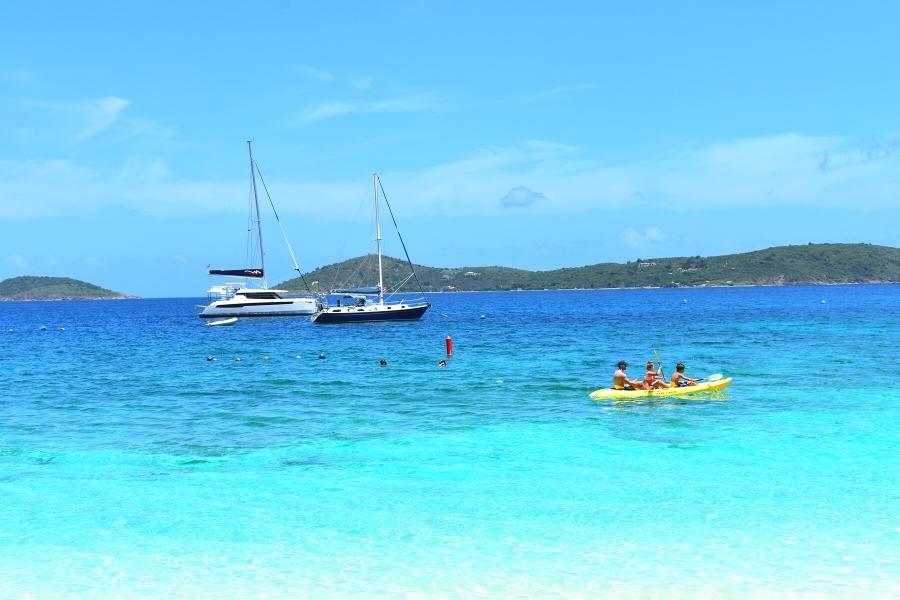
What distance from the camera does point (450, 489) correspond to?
51.8 ft

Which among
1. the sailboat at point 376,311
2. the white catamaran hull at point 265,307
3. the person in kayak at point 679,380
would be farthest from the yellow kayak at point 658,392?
the white catamaran hull at point 265,307

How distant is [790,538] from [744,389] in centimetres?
1767

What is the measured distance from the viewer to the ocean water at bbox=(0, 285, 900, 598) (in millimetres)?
11336

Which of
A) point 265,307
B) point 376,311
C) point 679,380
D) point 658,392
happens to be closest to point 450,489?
point 658,392

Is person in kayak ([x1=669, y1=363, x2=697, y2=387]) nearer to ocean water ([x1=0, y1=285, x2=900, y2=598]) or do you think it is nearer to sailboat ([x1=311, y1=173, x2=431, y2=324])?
ocean water ([x1=0, y1=285, x2=900, y2=598])

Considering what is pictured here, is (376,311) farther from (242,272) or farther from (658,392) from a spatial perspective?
(658,392)

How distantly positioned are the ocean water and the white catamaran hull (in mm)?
56670

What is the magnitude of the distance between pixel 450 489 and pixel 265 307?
78.5 metres

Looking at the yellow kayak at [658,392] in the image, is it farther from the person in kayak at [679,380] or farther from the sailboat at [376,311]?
the sailboat at [376,311]

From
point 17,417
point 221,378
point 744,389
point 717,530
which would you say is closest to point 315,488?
point 717,530

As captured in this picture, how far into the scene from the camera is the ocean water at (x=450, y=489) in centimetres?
1134

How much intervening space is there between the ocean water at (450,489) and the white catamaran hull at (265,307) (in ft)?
186

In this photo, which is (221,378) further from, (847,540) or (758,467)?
(847,540)

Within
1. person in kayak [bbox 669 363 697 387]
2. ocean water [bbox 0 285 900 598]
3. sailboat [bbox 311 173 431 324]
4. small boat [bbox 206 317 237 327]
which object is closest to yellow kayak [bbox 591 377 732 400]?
person in kayak [bbox 669 363 697 387]
